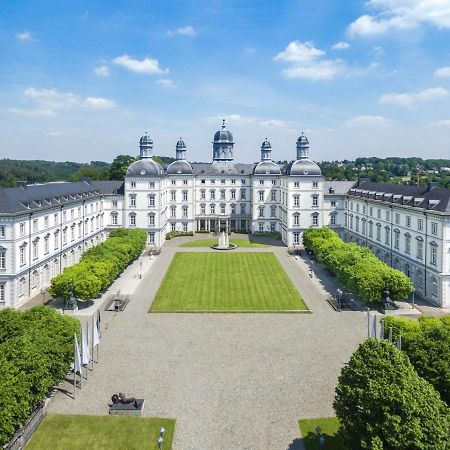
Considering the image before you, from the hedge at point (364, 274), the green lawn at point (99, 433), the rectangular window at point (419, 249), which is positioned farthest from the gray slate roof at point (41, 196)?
the rectangular window at point (419, 249)

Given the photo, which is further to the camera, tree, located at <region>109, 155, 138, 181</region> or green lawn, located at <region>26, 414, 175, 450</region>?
tree, located at <region>109, 155, 138, 181</region>

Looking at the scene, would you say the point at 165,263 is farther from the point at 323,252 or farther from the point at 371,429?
the point at 371,429

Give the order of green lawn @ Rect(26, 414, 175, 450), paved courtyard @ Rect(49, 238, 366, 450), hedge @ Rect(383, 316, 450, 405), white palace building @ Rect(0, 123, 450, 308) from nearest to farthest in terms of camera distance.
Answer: green lawn @ Rect(26, 414, 175, 450) → hedge @ Rect(383, 316, 450, 405) → paved courtyard @ Rect(49, 238, 366, 450) → white palace building @ Rect(0, 123, 450, 308)

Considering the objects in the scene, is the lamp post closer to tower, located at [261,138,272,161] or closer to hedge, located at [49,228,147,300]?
hedge, located at [49,228,147,300]

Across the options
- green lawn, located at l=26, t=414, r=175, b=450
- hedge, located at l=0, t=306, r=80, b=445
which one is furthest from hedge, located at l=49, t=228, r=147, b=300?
green lawn, located at l=26, t=414, r=175, b=450

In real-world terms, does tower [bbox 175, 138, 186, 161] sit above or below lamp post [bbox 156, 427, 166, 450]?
above

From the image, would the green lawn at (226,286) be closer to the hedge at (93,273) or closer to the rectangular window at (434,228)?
the hedge at (93,273)

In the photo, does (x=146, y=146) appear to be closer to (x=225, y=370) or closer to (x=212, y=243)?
(x=212, y=243)
